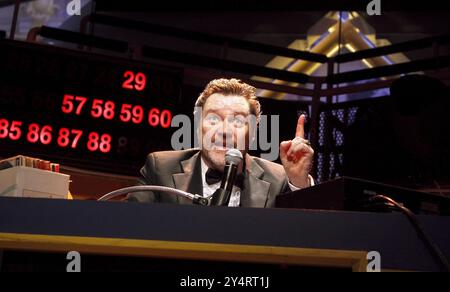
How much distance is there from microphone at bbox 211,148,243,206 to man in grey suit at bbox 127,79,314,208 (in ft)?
2.03

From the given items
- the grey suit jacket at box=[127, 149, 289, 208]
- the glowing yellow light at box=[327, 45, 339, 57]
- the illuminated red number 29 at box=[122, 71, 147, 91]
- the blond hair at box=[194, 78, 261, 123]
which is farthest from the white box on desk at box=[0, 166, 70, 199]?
the glowing yellow light at box=[327, 45, 339, 57]

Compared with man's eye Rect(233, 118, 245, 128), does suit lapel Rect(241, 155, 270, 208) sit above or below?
below

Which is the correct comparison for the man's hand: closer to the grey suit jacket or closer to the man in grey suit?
the man in grey suit

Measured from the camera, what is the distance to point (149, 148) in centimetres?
415

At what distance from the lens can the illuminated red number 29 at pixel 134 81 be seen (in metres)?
4.22

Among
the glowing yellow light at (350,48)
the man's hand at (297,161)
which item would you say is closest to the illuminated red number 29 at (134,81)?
the glowing yellow light at (350,48)

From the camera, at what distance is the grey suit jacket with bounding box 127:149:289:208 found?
2217 mm

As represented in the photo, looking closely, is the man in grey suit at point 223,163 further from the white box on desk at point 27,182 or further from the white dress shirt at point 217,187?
the white box on desk at point 27,182

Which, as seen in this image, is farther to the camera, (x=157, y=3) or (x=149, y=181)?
(x=157, y=3)

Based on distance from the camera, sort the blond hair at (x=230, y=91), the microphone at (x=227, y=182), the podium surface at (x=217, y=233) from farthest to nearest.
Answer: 1. the blond hair at (x=230, y=91)
2. the microphone at (x=227, y=182)
3. the podium surface at (x=217, y=233)

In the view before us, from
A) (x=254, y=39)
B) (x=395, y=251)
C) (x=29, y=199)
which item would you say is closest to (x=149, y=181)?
(x=29, y=199)

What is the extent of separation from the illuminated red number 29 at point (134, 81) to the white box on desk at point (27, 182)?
246 cm

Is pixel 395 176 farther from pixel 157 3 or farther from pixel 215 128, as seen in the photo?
pixel 157 3

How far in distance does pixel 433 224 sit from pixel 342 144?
10.4ft
